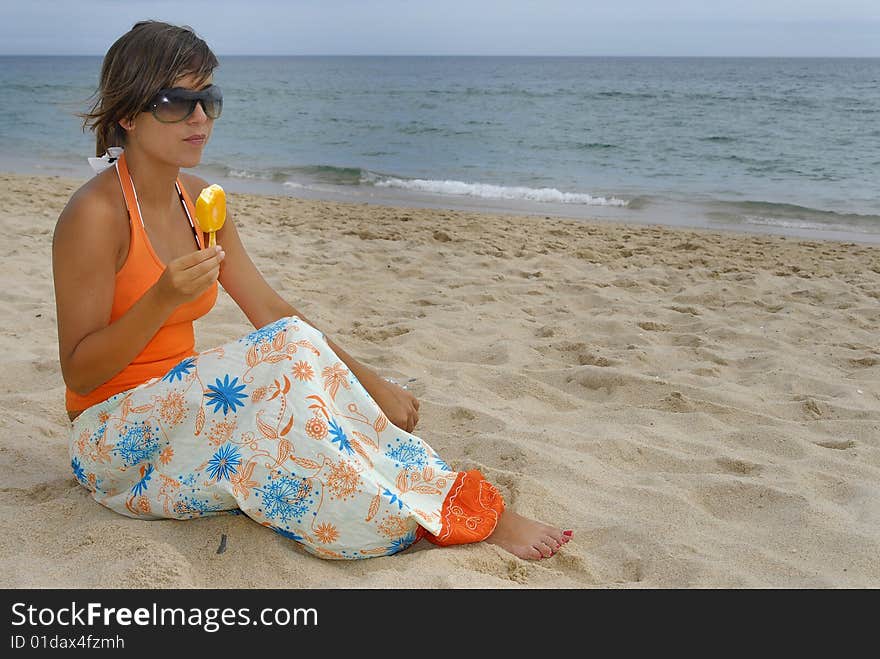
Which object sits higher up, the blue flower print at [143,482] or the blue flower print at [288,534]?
the blue flower print at [143,482]

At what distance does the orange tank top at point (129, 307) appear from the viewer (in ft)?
7.38

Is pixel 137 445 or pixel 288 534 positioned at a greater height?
pixel 137 445

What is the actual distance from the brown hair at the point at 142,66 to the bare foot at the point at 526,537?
149cm

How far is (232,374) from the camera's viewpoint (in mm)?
2088

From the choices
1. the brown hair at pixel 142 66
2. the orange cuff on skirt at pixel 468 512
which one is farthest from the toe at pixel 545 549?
the brown hair at pixel 142 66

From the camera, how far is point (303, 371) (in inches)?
82.0

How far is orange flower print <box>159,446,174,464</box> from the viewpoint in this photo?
6.96 ft

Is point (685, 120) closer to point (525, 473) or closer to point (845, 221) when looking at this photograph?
point (845, 221)

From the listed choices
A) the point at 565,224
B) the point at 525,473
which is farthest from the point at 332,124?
the point at 525,473

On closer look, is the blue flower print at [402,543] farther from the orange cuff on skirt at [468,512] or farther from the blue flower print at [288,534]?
the blue flower print at [288,534]

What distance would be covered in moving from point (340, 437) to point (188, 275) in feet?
1.78

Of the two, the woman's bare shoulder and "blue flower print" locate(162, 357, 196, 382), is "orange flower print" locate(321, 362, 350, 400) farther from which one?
the woman's bare shoulder

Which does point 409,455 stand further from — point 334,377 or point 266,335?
point 266,335

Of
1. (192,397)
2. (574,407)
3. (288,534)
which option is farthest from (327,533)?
(574,407)
